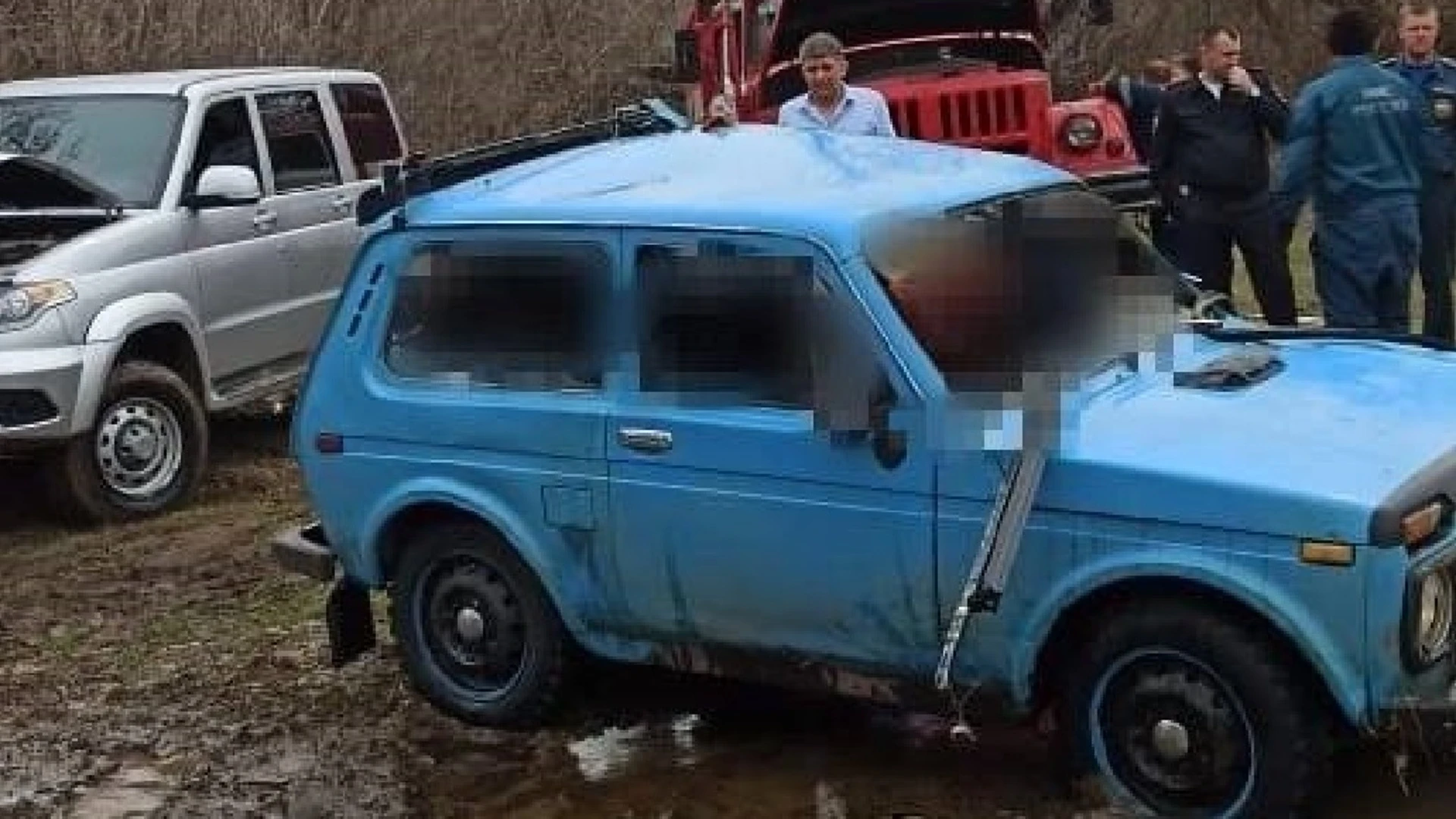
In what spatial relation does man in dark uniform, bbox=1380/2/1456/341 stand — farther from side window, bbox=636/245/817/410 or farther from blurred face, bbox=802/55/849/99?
side window, bbox=636/245/817/410

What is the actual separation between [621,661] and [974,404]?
1.44 meters

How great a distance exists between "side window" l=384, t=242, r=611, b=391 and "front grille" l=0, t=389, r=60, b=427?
124 inches

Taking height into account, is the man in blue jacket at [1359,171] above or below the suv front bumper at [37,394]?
above

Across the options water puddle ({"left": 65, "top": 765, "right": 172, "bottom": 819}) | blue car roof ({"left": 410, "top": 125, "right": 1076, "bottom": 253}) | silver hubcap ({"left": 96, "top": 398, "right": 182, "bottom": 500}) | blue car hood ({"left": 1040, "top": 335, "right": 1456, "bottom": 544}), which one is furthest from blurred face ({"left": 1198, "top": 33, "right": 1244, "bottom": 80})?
water puddle ({"left": 65, "top": 765, "right": 172, "bottom": 819})

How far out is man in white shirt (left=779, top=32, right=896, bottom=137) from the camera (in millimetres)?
8703

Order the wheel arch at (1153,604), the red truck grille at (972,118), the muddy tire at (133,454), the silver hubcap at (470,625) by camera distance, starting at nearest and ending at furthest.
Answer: the wheel arch at (1153,604), the silver hubcap at (470,625), the muddy tire at (133,454), the red truck grille at (972,118)

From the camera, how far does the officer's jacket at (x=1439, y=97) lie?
9.28m

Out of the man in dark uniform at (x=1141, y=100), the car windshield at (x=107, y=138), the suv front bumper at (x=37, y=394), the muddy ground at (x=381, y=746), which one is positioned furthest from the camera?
the man in dark uniform at (x=1141, y=100)

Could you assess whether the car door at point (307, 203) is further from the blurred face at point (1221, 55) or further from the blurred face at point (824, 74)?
the blurred face at point (1221, 55)

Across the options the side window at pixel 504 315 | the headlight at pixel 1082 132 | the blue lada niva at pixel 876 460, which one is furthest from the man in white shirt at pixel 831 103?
the headlight at pixel 1082 132

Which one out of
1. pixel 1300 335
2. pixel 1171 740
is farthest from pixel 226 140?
pixel 1171 740

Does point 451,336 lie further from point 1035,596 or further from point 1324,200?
point 1324,200

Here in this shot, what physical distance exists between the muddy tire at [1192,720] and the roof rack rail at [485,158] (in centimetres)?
256

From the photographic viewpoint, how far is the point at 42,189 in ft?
30.9
